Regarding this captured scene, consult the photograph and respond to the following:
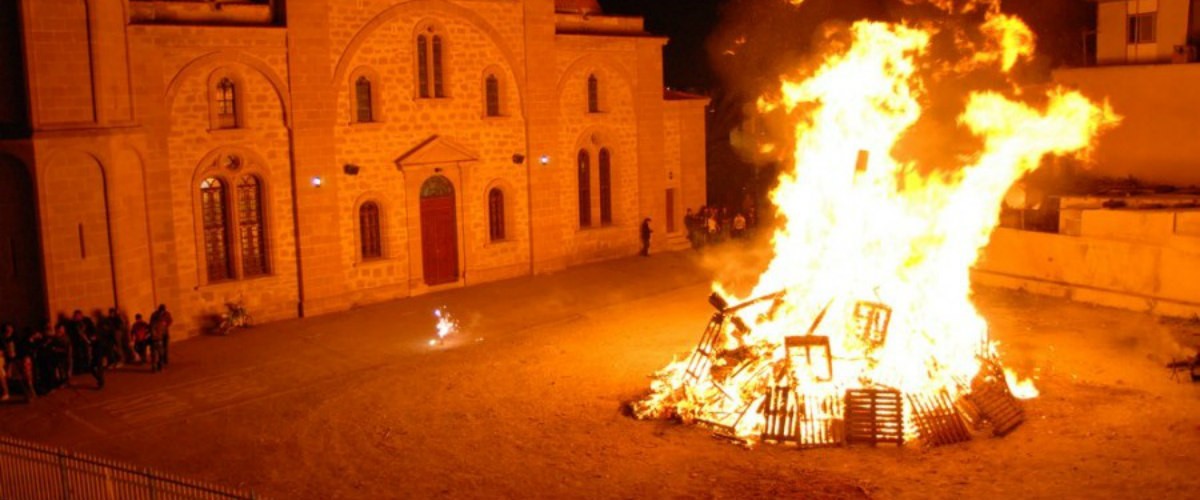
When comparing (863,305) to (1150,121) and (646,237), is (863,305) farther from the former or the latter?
(646,237)

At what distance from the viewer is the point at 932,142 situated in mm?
36062

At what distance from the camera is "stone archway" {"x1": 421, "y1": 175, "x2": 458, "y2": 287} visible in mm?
28750

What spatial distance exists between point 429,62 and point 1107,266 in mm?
16895

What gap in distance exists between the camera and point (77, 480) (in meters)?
13.4

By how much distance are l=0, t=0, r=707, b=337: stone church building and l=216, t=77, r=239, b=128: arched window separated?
0.05 metres

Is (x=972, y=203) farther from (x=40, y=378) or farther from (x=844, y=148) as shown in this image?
(x=40, y=378)

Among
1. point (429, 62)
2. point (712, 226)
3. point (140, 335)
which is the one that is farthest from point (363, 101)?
point (712, 226)

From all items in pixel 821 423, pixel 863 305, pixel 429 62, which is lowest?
pixel 821 423

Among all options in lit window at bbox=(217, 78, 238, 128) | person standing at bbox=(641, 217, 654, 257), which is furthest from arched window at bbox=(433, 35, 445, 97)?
person standing at bbox=(641, 217, 654, 257)

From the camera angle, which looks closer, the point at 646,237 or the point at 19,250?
the point at 19,250

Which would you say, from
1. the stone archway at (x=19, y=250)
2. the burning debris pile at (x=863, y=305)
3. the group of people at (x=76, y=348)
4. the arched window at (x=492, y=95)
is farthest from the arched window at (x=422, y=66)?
the burning debris pile at (x=863, y=305)

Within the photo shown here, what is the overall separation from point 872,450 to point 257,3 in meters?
17.0

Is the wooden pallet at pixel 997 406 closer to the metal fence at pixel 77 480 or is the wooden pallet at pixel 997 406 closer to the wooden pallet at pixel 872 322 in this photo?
the wooden pallet at pixel 872 322

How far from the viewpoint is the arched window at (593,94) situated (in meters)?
32.3
